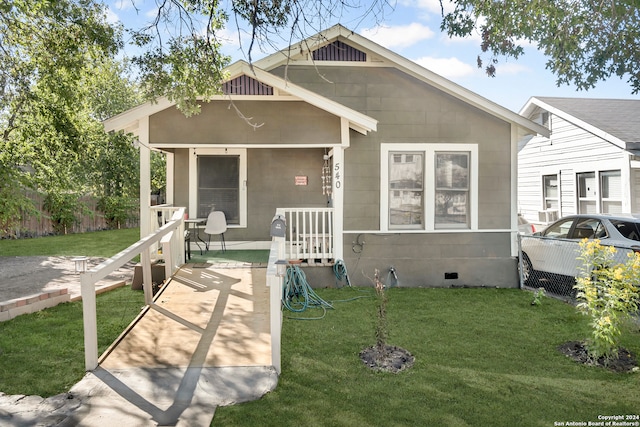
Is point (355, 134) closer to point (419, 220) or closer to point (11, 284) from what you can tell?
point (419, 220)

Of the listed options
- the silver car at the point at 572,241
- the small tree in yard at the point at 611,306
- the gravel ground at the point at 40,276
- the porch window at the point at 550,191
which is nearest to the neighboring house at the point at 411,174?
the silver car at the point at 572,241

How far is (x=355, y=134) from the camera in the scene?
8.00 m

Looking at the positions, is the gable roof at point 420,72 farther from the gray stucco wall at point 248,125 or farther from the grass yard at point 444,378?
the grass yard at point 444,378

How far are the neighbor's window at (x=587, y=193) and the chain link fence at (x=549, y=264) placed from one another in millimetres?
4215

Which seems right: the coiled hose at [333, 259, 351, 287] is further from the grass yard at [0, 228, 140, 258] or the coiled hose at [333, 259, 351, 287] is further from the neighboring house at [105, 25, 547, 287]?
the grass yard at [0, 228, 140, 258]

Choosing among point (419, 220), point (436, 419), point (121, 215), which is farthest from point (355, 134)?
point (121, 215)

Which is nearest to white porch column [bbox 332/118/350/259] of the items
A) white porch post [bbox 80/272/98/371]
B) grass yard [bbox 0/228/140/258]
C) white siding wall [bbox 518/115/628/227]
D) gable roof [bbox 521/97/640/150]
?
white porch post [bbox 80/272/98/371]

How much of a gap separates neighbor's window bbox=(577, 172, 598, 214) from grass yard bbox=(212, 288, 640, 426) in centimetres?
628

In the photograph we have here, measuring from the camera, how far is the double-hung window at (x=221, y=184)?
9.60 metres

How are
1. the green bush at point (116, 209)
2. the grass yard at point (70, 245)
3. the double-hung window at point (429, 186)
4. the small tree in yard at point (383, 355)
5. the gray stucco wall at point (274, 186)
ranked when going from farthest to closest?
the green bush at point (116, 209) → the grass yard at point (70, 245) → the gray stucco wall at point (274, 186) → the double-hung window at point (429, 186) → the small tree in yard at point (383, 355)

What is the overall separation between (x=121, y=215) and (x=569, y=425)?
62.8 feet

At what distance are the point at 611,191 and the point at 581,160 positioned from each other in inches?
48.1

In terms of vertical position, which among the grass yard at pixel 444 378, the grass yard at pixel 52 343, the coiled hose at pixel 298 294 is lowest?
the grass yard at pixel 444 378

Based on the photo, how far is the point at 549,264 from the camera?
7.89 metres
